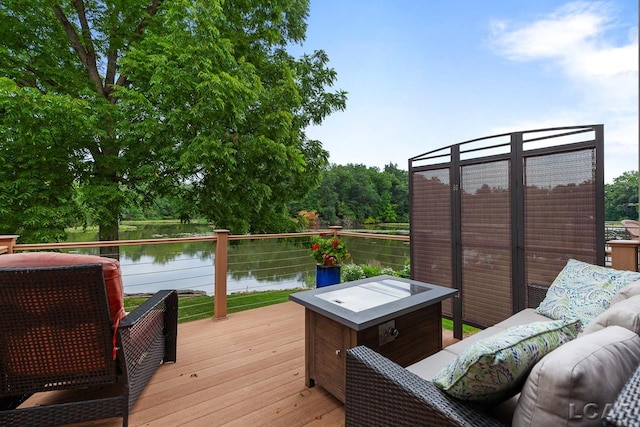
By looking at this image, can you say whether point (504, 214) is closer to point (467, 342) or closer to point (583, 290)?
point (583, 290)

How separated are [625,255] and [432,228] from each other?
1.44 metres

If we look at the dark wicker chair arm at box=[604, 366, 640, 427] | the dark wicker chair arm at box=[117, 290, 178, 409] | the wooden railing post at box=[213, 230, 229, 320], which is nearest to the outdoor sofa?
the dark wicker chair arm at box=[604, 366, 640, 427]

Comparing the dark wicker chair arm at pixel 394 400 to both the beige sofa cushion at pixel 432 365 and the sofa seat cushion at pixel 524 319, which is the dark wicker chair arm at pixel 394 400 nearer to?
the beige sofa cushion at pixel 432 365

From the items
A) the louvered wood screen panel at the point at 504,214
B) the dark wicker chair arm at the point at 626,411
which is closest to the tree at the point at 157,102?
the louvered wood screen panel at the point at 504,214

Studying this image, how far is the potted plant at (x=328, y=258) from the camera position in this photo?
13.0 feet

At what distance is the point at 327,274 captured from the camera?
13.0 ft

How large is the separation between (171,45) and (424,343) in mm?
4689

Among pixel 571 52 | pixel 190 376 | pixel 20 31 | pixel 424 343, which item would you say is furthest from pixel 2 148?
pixel 571 52

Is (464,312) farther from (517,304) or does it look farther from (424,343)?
(424,343)

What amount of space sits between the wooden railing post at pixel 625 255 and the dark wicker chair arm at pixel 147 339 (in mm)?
3224

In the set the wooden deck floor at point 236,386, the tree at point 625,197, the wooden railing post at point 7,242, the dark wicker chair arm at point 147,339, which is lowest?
the wooden deck floor at point 236,386

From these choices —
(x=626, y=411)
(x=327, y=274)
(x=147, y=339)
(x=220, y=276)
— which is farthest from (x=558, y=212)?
(x=220, y=276)

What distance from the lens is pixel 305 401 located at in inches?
77.3

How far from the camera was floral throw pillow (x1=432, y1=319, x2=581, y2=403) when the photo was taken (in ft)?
2.87
